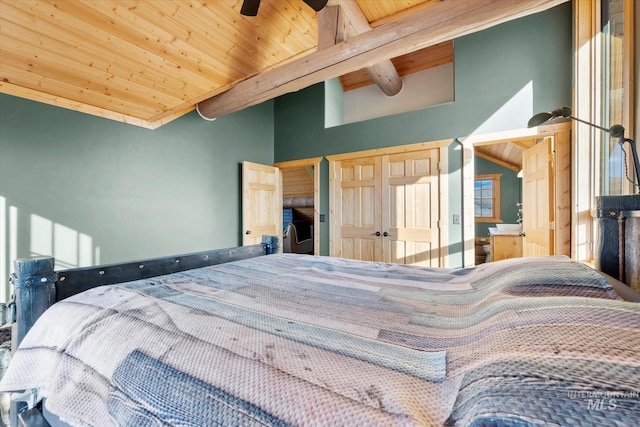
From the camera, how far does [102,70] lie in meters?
2.40

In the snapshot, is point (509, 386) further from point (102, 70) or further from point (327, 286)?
point (102, 70)

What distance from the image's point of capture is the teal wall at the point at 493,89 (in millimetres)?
2947

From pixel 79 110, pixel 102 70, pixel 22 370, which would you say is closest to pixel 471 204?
pixel 22 370

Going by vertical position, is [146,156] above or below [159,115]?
below

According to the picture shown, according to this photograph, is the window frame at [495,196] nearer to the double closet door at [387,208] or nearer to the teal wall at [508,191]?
the teal wall at [508,191]

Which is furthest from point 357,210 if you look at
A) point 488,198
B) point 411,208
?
point 488,198

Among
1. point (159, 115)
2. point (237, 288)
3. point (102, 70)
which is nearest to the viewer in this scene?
point (237, 288)

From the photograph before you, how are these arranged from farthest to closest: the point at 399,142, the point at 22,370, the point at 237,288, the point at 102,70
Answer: the point at 399,142 < the point at 102,70 < the point at 237,288 < the point at 22,370

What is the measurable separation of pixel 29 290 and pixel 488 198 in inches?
309

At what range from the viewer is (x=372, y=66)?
3.43 m

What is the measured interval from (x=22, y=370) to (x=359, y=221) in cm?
370

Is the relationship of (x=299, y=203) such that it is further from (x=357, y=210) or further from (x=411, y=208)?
(x=411, y=208)

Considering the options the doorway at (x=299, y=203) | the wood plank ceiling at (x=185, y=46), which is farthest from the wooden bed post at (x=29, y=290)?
the doorway at (x=299, y=203)

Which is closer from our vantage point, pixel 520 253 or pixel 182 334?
pixel 182 334
